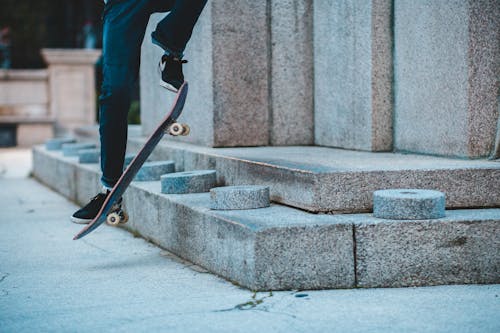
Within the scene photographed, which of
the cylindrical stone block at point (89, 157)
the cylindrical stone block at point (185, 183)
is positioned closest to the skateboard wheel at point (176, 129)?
the cylindrical stone block at point (185, 183)

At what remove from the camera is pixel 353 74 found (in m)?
5.13

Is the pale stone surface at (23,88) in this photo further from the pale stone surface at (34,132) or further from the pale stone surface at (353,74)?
the pale stone surface at (353,74)

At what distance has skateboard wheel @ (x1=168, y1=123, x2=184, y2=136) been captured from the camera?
13.1ft

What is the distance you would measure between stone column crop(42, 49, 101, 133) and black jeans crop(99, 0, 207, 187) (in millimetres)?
12639

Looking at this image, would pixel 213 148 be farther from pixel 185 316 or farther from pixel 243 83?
pixel 185 316

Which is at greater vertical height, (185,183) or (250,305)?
(185,183)

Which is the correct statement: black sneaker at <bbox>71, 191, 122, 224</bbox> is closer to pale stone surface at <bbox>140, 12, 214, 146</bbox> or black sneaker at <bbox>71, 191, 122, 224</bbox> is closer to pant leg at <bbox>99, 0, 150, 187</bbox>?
pant leg at <bbox>99, 0, 150, 187</bbox>

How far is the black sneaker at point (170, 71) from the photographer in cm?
409

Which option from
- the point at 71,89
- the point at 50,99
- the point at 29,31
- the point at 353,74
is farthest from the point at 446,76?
the point at 29,31

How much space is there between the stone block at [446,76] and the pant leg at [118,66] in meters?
1.59

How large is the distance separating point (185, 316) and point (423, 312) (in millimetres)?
883

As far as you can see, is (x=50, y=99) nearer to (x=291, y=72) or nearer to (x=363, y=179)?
(x=291, y=72)

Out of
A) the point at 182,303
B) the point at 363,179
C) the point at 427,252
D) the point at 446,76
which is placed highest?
the point at 446,76

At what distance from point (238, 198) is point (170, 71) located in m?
0.75
